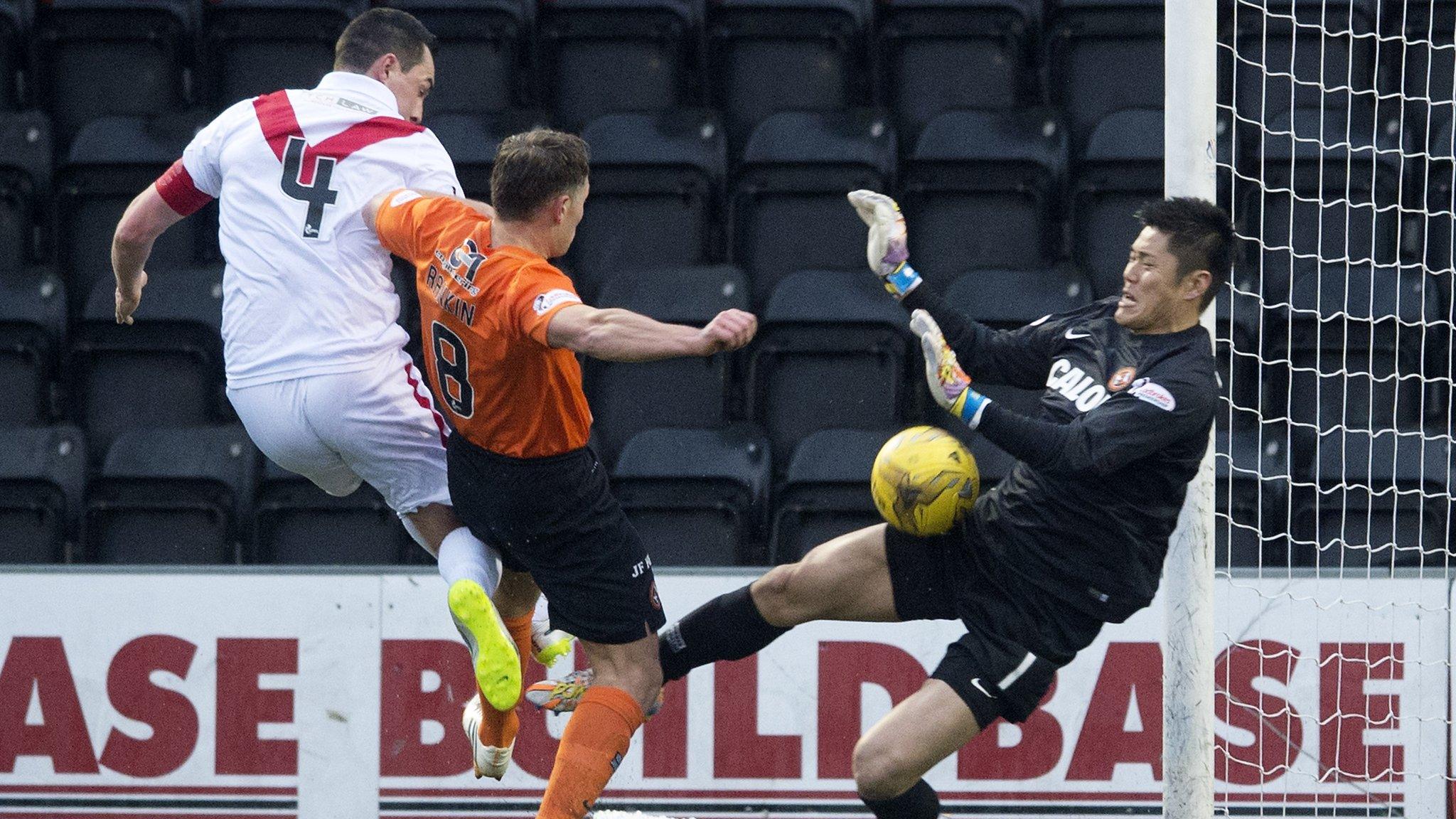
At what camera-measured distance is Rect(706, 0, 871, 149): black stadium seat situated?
25.9 ft

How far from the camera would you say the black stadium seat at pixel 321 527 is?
6.69 metres

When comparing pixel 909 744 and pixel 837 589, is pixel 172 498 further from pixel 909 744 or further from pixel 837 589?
pixel 909 744

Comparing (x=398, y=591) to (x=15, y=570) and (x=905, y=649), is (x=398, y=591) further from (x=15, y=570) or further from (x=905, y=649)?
(x=905, y=649)

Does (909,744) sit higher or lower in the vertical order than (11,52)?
lower

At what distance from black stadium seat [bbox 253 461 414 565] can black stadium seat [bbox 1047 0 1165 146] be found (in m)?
3.48

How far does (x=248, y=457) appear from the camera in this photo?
6770 mm

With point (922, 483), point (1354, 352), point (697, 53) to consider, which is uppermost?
point (697, 53)

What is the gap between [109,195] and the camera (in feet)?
25.0

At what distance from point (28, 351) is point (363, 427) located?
3.07 metres

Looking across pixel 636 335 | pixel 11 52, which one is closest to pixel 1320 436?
pixel 636 335

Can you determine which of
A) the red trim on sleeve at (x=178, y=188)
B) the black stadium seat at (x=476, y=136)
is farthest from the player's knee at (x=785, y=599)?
the black stadium seat at (x=476, y=136)

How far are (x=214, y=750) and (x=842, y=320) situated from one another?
2.83 m

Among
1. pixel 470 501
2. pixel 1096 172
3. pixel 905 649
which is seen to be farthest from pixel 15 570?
pixel 1096 172

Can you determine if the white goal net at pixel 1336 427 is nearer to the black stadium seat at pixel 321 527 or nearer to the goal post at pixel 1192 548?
the goal post at pixel 1192 548
